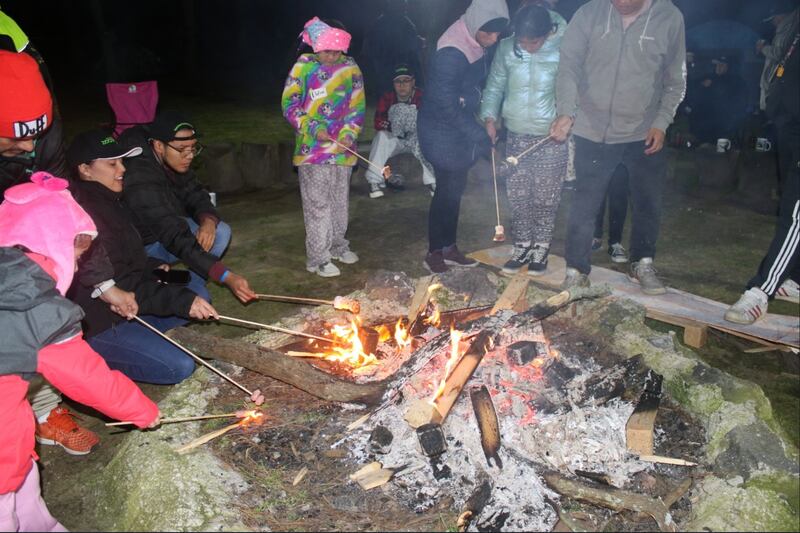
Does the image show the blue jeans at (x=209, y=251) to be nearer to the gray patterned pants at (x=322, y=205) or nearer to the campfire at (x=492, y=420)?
the gray patterned pants at (x=322, y=205)

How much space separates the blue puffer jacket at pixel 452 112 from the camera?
5.15 metres

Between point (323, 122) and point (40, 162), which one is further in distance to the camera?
point (323, 122)

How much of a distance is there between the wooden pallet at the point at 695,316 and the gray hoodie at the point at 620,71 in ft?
4.37

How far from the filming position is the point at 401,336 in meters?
4.01

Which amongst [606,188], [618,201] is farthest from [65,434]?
[618,201]

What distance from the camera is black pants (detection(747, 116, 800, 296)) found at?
4617mm

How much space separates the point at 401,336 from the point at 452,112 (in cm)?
229

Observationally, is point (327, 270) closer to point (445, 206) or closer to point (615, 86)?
point (445, 206)

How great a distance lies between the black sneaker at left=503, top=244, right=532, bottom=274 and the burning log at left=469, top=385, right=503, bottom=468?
274 cm

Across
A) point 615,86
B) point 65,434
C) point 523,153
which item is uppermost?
point 615,86

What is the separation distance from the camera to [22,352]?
2.43m

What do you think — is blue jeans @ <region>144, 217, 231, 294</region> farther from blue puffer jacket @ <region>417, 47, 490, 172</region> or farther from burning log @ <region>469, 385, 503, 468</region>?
burning log @ <region>469, 385, 503, 468</region>

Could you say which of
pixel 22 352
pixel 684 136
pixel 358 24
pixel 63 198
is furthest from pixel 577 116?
pixel 358 24

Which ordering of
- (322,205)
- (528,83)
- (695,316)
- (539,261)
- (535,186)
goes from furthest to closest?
(322,205), (539,261), (535,186), (528,83), (695,316)
